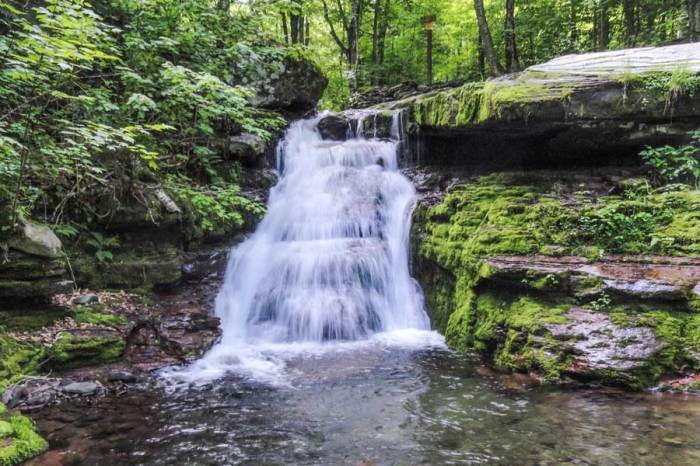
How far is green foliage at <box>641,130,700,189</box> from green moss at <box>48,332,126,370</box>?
842 cm

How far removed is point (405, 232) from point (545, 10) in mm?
13960

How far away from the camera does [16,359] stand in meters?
5.01

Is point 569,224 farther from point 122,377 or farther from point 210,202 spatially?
point 122,377

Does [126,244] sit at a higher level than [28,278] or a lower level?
higher

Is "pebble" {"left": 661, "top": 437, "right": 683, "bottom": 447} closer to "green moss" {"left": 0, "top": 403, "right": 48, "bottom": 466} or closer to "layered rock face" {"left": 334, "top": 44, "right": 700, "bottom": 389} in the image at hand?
"layered rock face" {"left": 334, "top": 44, "right": 700, "bottom": 389}

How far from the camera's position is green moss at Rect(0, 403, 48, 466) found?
11.4 ft

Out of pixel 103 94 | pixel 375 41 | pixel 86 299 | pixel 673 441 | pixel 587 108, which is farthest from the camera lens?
pixel 375 41

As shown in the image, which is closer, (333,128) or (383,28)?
(333,128)

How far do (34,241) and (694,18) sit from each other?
48.5 feet

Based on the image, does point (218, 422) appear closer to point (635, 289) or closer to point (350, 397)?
point (350, 397)

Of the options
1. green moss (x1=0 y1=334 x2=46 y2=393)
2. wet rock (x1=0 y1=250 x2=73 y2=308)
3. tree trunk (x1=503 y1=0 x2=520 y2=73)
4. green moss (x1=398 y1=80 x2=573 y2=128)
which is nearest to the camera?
green moss (x1=0 y1=334 x2=46 y2=393)

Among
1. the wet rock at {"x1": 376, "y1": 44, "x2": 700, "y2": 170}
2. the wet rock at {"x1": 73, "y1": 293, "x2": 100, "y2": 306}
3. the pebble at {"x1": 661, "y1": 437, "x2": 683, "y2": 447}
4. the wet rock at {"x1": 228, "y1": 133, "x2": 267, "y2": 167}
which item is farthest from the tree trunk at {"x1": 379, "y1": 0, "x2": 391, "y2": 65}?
the pebble at {"x1": 661, "y1": 437, "x2": 683, "y2": 447}

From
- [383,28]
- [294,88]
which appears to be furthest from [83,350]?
[383,28]

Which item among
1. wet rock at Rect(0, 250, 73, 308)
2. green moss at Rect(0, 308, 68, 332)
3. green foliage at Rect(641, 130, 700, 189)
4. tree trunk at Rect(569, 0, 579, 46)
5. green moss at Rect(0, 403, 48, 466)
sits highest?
tree trunk at Rect(569, 0, 579, 46)
